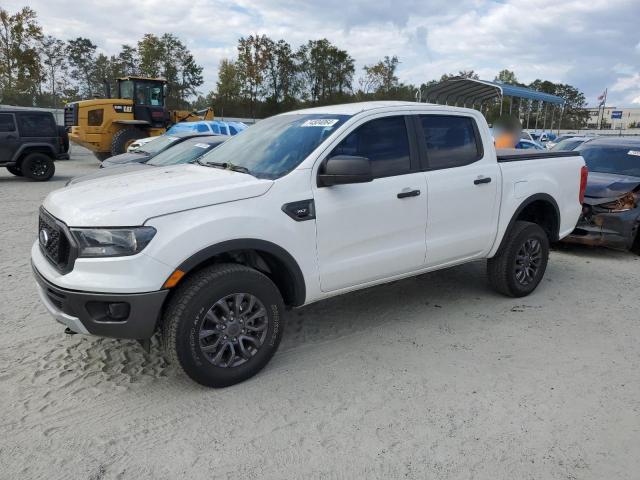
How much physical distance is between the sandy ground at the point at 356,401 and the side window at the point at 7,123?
10348 millimetres

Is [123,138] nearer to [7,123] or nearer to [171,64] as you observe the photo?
[7,123]

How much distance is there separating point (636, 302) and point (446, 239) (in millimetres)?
2355

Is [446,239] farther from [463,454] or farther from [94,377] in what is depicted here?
[94,377]

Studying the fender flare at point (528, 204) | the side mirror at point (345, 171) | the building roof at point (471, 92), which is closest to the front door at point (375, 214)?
the side mirror at point (345, 171)

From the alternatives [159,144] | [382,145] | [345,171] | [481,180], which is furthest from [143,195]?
[159,144]

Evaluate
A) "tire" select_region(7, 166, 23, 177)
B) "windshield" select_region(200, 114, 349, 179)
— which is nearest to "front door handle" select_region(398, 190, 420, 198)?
"windshield" select_region(200, 114, 349, 179)

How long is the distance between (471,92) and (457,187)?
484 inches

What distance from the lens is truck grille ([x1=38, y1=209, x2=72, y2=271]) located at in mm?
3086

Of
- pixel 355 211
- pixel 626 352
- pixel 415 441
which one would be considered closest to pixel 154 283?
pixel 355 211

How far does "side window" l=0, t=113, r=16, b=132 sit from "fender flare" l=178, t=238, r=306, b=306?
503 inches

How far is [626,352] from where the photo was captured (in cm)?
396

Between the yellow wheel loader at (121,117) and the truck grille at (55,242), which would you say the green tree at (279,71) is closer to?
the yellow wheel loader at (121,117)

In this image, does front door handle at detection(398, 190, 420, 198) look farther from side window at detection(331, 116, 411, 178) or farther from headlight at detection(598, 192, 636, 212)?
headlight at detection(598, 192, 636, 212)

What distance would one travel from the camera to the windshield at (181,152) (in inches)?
316
